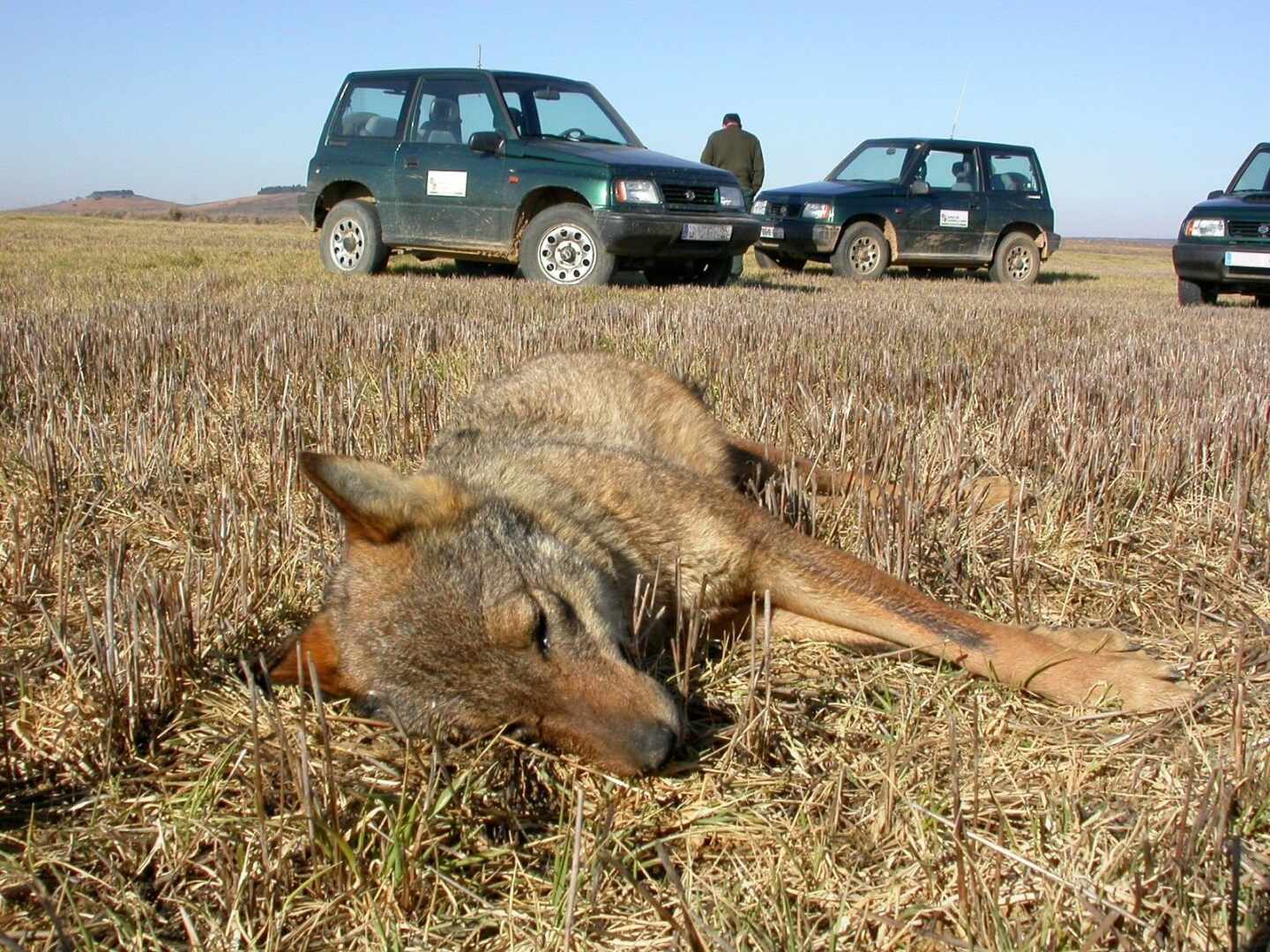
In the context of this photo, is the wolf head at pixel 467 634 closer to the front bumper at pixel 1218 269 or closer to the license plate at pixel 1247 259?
the license plate at pixel 1247 259

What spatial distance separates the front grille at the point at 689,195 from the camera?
12172mm

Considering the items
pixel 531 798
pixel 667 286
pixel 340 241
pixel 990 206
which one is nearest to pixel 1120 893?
pixel 531 798

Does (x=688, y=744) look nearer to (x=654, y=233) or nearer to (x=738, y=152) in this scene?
(x=654, y=233)

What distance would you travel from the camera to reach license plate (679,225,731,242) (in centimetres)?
1230

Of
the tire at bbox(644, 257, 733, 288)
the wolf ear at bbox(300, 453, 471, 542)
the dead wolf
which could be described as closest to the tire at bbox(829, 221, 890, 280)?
the tire at bbox(644, 257, 733, 288)

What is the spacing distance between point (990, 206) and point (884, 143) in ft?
7.41

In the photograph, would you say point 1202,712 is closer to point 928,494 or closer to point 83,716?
point 928,494

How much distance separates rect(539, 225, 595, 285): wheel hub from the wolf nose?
1058 centimetres

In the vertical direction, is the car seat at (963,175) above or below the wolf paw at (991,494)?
above

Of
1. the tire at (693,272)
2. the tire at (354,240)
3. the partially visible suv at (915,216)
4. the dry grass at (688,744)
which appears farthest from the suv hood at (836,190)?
the dry grass at (688,744)

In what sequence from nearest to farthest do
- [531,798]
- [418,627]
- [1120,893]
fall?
1. [1120,893]
2. [531,798]
3. [418,627]

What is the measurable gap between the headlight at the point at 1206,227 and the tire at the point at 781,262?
6243mm

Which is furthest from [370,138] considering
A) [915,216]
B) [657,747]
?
[657,747]

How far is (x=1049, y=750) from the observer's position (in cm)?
220
